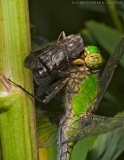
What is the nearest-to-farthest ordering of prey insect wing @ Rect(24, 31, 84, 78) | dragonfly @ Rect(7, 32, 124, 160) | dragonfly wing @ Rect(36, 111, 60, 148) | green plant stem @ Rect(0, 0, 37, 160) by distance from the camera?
1. green plant stem @ Rect(0, 0, 37, 160)
2. prey insect wing @ Rect(24, 31, 84, 78)
3. dragonfly @ Rect(7, 32, 124, 160)
4. dragonfly wing @ Rect(36, 111, 60, 148)

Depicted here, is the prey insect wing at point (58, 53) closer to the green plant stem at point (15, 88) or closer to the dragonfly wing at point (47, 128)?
the green plant stem at point (15, 88)

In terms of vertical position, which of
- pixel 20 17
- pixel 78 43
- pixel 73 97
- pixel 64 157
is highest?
pixel 20 17

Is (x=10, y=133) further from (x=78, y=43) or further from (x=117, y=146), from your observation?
(x=117, y=146)

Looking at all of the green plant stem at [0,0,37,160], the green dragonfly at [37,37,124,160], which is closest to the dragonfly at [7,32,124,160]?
the green dragonfly at [37,37,124,160]

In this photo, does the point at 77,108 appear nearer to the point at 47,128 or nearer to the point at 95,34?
the point at 47,128

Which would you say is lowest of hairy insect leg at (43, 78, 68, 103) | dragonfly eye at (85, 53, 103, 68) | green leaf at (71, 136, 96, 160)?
green leaf at (71, 136, 96, 160)

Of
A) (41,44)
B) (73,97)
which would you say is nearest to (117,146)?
(73,97)

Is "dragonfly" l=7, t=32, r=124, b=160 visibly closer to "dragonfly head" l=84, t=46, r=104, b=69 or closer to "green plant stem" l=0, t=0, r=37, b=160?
"dragonfly head" l=84, t=46, r=104, b=69

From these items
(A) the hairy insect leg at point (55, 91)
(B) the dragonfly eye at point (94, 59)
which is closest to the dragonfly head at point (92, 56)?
(B) the dragonfly eye at point (94, 59)
